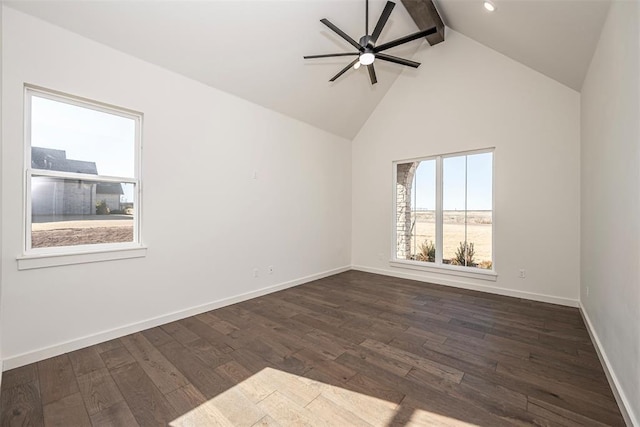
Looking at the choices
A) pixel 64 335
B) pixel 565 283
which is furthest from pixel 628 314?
pixel 64 335

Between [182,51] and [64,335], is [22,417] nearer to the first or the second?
[64,335]

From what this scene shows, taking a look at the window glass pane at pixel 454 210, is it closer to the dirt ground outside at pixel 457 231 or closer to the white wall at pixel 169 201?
the dirt ground outside at pixel 457 231

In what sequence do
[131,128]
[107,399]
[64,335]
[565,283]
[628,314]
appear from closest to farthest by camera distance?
[628,314] → [107,399] → [64,335] → [131,128] → [565,283]

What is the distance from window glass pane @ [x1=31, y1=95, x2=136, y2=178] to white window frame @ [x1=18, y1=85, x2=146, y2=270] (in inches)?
1.7

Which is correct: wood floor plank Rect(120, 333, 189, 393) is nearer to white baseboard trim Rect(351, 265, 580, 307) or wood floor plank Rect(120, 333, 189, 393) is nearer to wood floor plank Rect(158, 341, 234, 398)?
wood floor plank Rect(158, 341, 234, 398)

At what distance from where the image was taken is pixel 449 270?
459 centimetres

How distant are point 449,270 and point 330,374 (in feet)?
10.7

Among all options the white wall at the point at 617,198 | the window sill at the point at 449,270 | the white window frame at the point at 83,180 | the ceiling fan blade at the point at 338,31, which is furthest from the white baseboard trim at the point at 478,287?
the white window frame at the point at 83,180

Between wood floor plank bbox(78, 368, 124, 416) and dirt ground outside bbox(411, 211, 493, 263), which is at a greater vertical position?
dirt ground outside bbox(411, 211, 493, 263)

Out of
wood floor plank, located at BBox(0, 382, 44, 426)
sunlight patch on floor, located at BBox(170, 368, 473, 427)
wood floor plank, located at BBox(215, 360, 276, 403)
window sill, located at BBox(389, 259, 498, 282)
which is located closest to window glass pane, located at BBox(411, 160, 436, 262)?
window sill, located at BBox(389, 259, 498, 282)

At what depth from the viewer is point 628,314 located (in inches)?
66.0

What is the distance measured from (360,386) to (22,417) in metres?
2.17

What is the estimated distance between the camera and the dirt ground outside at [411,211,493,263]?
432 centimetres

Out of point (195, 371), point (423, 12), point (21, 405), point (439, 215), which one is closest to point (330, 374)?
point (195, 371)
